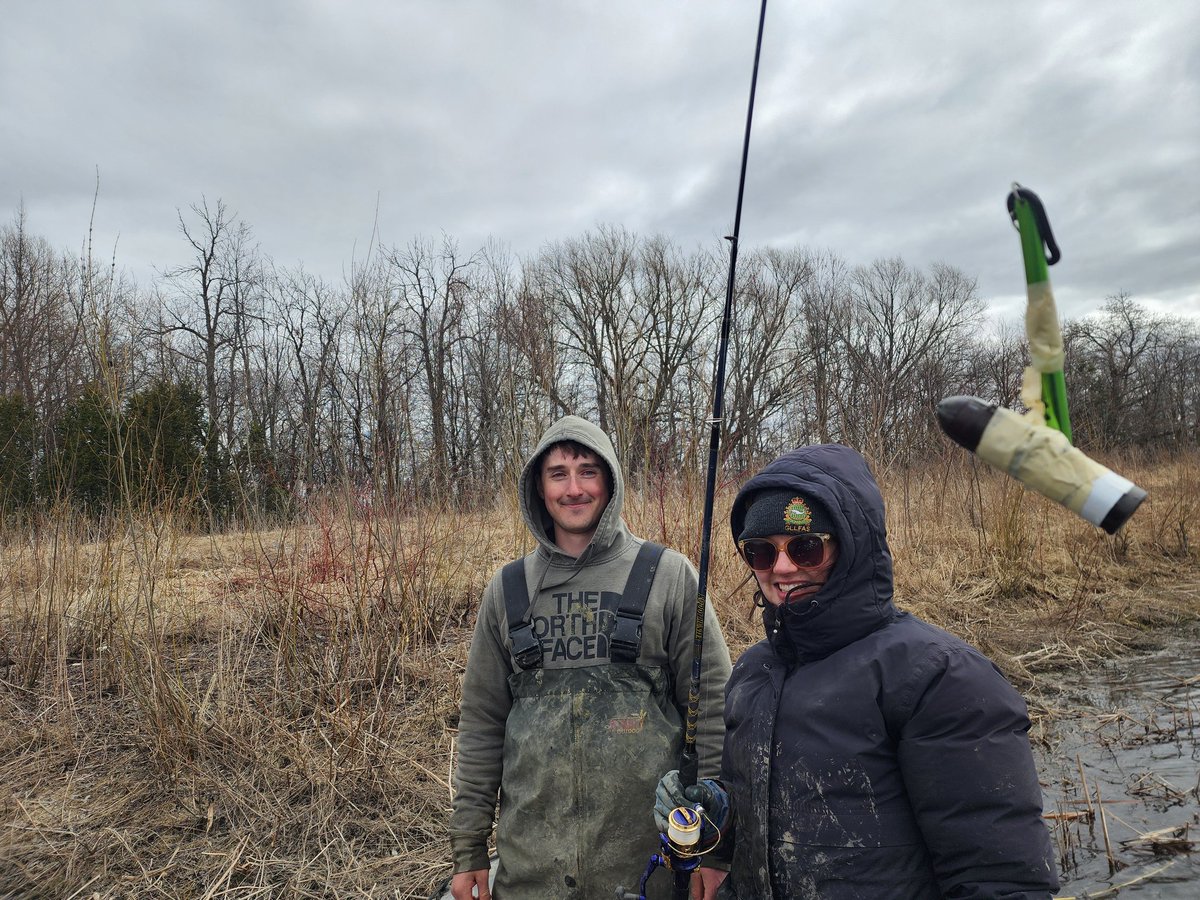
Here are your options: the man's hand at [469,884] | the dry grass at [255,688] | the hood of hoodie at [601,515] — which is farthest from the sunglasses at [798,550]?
the dry grass at [255,688]

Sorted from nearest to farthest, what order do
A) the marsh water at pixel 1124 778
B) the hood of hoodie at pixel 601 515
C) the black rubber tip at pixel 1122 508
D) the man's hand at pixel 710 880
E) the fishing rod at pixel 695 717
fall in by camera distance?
the black rubber tip at pixel 1122 508 < the fishing rod at pixel 695 717 < the man's hand at pixel 710 880 < the hood of hoodie at pixel 601 515 < the marsh water at pixel 1124 778

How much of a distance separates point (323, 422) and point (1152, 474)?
1477 cm

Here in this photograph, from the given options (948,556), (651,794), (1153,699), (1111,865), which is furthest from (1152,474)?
(651,794)

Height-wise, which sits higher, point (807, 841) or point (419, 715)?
point (807, 841)

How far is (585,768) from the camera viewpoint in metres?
2.19

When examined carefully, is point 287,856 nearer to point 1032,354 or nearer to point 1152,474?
point 1032,354

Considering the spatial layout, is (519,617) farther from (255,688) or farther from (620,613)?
(255,688)

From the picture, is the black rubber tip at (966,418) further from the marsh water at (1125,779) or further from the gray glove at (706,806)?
the marsh water at (1125,779)

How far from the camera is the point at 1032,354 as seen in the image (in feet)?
2.72

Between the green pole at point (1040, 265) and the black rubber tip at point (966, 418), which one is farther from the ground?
the green pole at point (1040, 265)

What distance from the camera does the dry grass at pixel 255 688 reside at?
12.1ft

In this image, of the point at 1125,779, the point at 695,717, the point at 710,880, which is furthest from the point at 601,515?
the point at 1125,779

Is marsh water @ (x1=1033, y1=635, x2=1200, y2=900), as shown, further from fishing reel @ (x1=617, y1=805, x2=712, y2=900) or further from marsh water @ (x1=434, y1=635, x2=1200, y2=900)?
fishing reel @ (x1=617, y1=805, x2=712, y2=900)

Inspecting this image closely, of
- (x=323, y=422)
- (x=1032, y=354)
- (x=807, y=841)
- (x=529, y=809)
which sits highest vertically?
(x=323, y=422)
